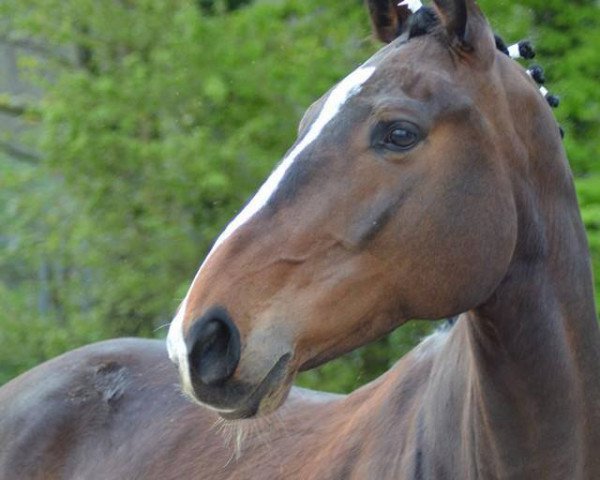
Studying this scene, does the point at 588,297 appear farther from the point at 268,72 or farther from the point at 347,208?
the point at 268,72

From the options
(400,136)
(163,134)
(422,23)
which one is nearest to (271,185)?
(400,136)

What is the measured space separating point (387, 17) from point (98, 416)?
1.74m

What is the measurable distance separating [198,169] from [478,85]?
352cm

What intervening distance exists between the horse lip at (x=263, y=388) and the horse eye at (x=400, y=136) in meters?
0.45

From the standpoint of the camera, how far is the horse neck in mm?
2576

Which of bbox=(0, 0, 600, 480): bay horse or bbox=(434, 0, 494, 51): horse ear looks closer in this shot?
bbox=(0, 0, 600, 480): bay horse

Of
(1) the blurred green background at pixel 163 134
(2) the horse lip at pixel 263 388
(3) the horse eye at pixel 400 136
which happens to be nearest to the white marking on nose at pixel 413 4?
(3) the horse eye at pixel 400 136

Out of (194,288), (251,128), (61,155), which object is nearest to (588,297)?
(194,288)

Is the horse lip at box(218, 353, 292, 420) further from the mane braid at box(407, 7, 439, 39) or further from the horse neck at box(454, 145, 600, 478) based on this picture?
the mane braid at box(407, 7, 439, 39)

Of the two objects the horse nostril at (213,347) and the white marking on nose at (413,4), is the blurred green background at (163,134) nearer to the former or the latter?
the white marking on nose at (413,4)

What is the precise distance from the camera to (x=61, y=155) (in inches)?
262

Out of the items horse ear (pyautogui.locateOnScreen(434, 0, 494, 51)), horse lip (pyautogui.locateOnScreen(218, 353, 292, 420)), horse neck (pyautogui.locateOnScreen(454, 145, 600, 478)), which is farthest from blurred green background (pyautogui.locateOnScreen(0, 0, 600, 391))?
horse lip (pyautogui.locateOnScreen(218, 353, 292, 420))

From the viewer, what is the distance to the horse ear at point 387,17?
2783mm

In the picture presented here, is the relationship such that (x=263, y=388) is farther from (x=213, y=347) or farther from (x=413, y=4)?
(x=413, y=4)
